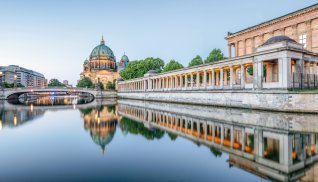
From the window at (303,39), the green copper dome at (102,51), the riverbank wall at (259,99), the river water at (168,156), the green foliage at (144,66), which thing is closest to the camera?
the river water at (168,156)

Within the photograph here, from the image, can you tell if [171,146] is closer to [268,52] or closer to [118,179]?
[118,179]

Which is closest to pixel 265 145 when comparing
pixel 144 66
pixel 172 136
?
pixel 172 136

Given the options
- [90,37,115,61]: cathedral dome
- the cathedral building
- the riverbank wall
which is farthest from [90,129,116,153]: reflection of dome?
[90,37,115,61]: cathedral dome

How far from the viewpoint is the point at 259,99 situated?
27.3 m

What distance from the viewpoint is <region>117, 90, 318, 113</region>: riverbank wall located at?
2286cm

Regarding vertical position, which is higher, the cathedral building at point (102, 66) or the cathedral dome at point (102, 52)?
the cathedral dome at point (102, 52)

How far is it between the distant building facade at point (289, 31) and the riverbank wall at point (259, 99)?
18.1m

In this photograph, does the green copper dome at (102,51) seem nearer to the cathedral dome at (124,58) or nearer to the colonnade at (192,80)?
the cathedral dome at (124,58)

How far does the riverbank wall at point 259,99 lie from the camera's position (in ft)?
75.0

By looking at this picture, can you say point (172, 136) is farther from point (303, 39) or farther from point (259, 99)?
point (303, 39)

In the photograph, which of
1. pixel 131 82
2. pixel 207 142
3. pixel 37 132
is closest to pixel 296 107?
pixel 207 142

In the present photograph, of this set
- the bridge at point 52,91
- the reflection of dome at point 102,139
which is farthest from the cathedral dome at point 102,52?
the reflection of dome at point 102,139

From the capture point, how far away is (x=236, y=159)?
30.6 feet

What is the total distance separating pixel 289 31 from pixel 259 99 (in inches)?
958
